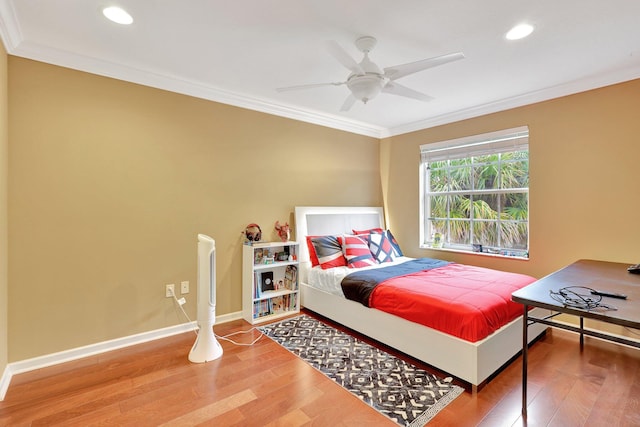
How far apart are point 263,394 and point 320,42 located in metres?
2.53

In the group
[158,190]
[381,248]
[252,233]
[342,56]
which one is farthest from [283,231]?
[342,56]

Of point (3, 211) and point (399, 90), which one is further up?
point (399, 90)

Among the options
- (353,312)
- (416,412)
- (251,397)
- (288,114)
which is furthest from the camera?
(288,114)

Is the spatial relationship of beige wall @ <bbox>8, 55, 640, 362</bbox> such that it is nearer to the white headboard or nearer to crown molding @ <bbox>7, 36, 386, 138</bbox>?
crown molding @ <bbox>7, 36, 386, 138</bbox>

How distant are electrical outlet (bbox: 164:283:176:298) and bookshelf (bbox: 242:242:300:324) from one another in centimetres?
71

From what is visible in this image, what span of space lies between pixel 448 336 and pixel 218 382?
1663 millimetres

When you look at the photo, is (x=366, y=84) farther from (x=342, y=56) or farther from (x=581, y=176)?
(x=581, y=176)

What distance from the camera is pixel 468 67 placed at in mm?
2650

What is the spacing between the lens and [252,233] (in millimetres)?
3342

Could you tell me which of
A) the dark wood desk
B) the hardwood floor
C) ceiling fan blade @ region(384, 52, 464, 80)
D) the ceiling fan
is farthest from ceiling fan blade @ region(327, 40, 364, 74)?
the hardwood floor

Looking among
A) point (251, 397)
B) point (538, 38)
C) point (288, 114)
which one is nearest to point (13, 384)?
point (251, 397)

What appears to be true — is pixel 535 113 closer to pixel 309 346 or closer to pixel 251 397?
pixel 309 346

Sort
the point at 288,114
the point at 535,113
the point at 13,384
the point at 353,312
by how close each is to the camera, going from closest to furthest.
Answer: the point at 13,384 < the point at 353,312 < the point at 535,113 < the point at 288,114

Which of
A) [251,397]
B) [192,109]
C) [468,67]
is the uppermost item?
[468,67]
